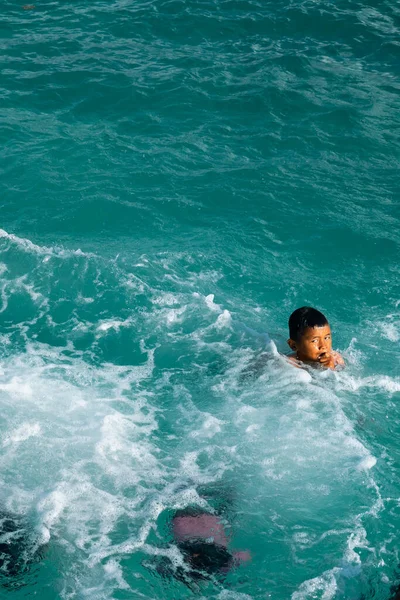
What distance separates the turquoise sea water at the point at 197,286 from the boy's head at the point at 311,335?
1.10ft

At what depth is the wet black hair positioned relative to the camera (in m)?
8.06

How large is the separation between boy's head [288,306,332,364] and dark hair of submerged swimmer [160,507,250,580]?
234cm

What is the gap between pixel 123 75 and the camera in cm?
1493

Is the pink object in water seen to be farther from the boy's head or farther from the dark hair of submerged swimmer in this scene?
the boy's head

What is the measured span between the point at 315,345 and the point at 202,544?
2720 mm

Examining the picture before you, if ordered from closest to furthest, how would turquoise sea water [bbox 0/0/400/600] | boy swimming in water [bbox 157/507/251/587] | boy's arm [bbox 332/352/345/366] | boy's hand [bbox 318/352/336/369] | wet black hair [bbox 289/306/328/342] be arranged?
boy swimming in water [bbox 157/507/251/587] < turquoise sea water [bbox 0/0/400/600] < wet black hair [bbox 289/306/328/342] < boy's hand [bbox 318/352/336/369] < boy's arm [bbox 332/352/345/366]

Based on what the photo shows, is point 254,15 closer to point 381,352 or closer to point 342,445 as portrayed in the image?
point 381,352

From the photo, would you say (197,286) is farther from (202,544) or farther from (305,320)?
(202,544)

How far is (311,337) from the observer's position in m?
8.13

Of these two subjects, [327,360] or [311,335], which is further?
[327,360]

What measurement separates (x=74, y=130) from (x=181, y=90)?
2417 mm

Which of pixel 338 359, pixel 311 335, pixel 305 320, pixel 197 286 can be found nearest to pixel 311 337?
pixel 311 335

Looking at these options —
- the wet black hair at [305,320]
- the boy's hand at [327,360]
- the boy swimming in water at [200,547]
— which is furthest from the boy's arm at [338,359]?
the boy swimming in water at [200,547]

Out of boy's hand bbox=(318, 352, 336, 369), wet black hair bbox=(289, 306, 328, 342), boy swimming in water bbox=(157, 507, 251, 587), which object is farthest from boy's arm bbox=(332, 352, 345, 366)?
boy swimming in water bbox=(157, 507, 251, 587)
